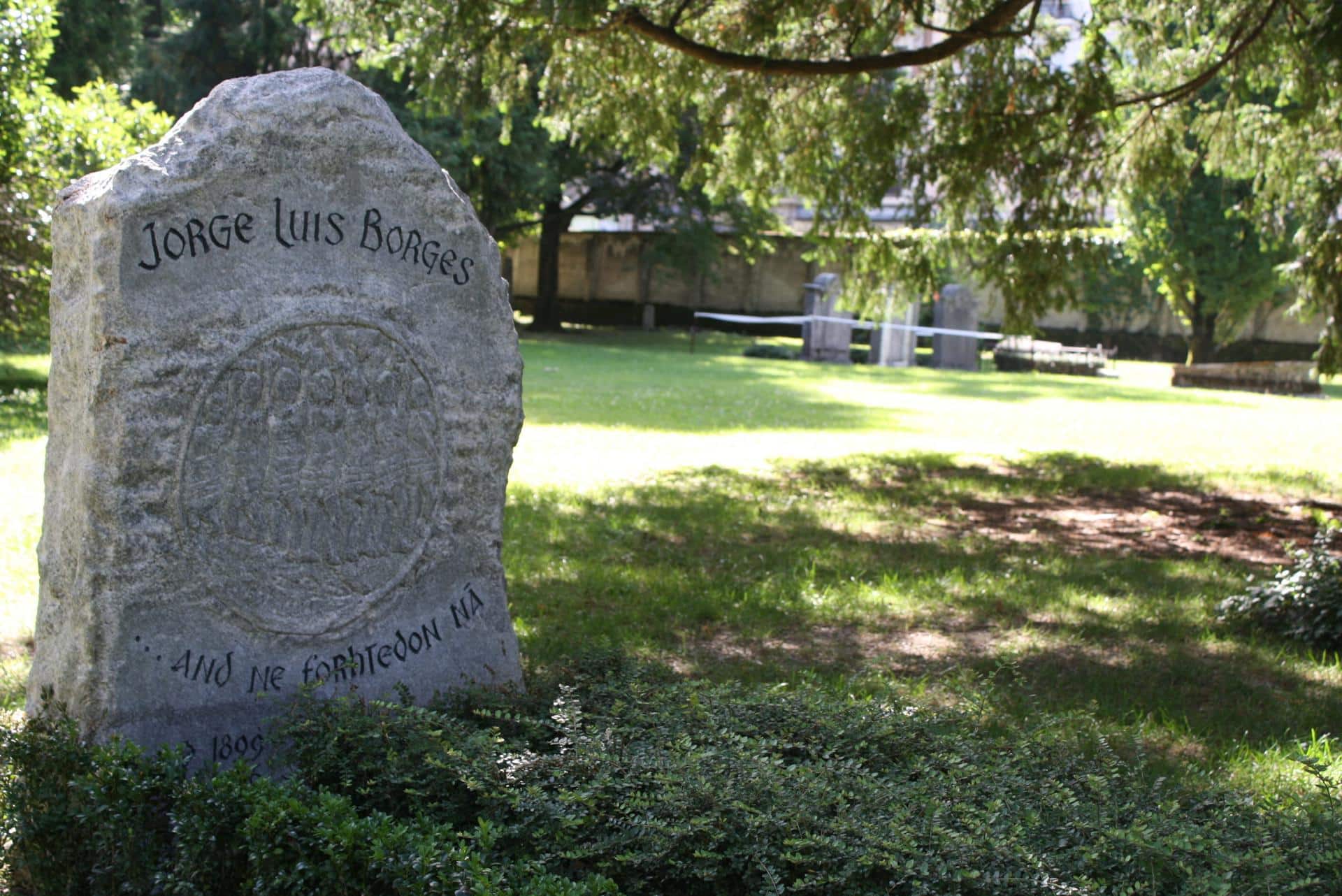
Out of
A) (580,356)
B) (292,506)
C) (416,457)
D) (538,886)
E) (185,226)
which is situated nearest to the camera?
(538,886)

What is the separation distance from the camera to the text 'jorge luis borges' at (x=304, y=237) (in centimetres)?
359

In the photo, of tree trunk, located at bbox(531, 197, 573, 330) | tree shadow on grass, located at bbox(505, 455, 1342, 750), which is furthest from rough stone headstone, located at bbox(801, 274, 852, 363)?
tree shadow on grass, located at bbox(505, 455, 1342, 750)

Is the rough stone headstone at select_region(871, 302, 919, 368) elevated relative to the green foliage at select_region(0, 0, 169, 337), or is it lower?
lower

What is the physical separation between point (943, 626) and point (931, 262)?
5.71 m

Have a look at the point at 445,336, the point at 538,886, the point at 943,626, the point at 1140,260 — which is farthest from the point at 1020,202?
the point at 1140,260

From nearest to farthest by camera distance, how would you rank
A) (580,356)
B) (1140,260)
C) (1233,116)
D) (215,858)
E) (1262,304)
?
(215,858)
(1233,116)
(580,356)
(1140,260)
(1262,304)

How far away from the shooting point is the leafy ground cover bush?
2.90 meters

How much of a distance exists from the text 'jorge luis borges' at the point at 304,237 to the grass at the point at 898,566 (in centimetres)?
181

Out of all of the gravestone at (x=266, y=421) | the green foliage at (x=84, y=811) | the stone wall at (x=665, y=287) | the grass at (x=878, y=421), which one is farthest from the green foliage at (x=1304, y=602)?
the stone wall at (x=665, y=287)

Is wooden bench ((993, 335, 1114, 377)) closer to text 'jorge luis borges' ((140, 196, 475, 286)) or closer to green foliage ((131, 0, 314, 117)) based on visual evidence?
green foliage ((131, 0, 314, 117))

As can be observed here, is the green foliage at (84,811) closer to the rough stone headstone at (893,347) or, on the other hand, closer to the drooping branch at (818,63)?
the drooping branch at (818,63)

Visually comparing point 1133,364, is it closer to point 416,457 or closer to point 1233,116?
point 1233,116

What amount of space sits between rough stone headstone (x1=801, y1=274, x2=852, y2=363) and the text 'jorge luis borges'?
23.0 metres

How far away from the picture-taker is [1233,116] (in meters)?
10.7
